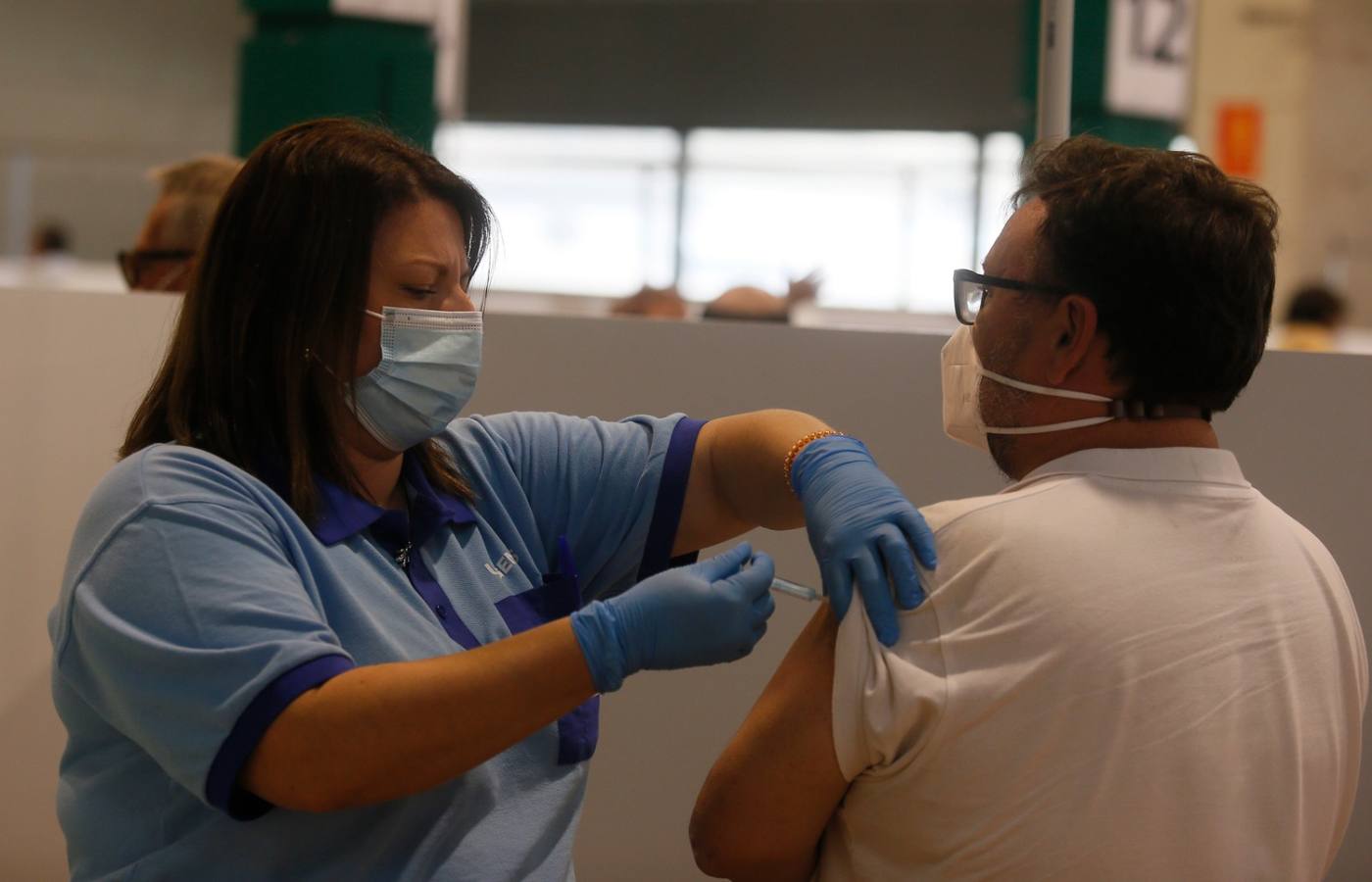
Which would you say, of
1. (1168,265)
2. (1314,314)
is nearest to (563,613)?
(1168,265)

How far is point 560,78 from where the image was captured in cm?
1025

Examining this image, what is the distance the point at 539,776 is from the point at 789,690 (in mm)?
297

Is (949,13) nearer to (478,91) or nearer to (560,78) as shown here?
(560,78)

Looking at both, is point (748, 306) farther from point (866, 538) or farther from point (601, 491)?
point (866, 538)

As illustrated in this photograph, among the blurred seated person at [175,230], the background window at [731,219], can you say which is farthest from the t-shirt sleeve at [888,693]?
the background window at [731,219]

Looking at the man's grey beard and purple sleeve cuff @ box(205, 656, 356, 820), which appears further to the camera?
the man's grey beard

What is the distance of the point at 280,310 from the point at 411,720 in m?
0.43

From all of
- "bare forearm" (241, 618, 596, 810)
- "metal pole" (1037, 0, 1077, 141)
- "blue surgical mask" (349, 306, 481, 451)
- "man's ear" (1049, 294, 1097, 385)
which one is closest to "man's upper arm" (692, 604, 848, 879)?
"bare forearm" (241, 618, 596, 810)

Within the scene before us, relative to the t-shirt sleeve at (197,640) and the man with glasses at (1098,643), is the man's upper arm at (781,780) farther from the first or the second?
the t-shirt sleeve at (197,640)

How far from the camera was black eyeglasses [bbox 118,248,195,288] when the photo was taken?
7.04 ft

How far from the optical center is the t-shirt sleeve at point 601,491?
1405 millimetres

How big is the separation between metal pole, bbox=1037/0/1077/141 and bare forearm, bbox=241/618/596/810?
0.99 meters

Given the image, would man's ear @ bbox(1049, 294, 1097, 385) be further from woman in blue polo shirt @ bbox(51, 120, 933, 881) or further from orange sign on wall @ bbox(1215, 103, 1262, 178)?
orange sign on wall @ bbox(1215, 103, 1262, 178)

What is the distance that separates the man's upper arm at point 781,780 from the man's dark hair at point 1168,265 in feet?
1.13
